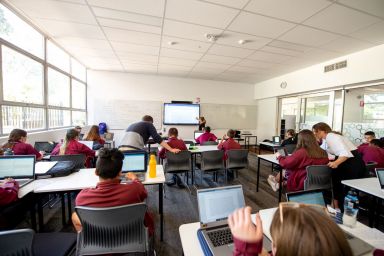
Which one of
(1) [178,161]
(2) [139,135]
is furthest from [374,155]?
(2) [139,135]

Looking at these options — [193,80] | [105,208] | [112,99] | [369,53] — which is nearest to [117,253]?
[105,208]

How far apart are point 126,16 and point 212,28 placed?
1.44 meters

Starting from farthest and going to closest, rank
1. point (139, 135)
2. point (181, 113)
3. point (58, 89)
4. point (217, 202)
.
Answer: point (181, 113)
point (58, 89)
point (139, 135)
point (217, 202)

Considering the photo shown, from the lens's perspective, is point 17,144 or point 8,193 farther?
point 17,144

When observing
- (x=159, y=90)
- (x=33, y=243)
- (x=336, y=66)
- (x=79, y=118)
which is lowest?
(x=33, y=243)

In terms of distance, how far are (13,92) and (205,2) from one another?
3515 millimetres

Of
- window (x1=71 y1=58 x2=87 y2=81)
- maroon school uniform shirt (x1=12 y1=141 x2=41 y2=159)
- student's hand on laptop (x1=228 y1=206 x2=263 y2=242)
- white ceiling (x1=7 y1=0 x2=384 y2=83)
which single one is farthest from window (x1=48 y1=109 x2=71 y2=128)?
student's hand on laptop (x1=228 y1=206 x2=263 y2=242)

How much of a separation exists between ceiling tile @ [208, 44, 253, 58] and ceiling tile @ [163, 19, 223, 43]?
22.9 inches

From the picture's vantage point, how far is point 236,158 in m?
3.56

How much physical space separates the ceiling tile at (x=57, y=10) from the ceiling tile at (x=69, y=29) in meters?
0.15

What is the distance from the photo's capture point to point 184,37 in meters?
3.49

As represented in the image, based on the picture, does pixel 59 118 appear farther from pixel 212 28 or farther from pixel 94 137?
pixel 212 28

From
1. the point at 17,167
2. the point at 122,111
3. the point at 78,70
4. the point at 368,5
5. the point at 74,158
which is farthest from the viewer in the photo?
the point at 122,111

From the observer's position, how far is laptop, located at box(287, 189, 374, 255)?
39.3 inches
